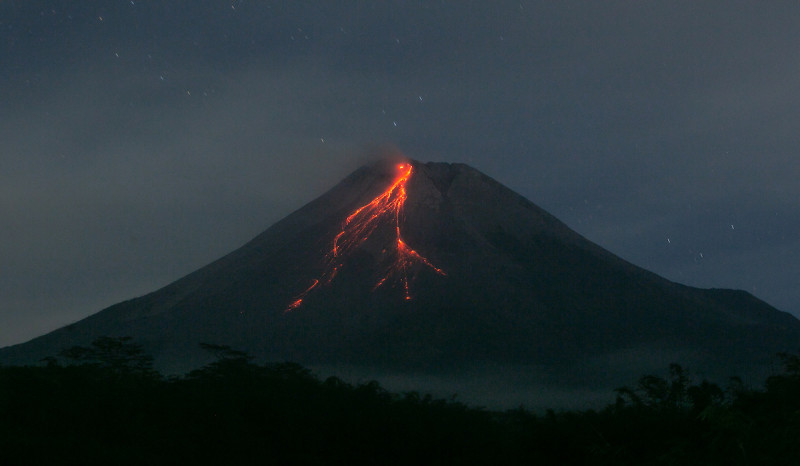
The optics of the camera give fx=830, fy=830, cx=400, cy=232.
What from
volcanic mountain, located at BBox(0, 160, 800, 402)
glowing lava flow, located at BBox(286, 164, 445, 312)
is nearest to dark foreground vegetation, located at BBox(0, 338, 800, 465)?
volcanic mountain, located at BBox(0, 160, 800, 402)

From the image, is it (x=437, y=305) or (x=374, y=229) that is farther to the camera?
(x=374, y=229)

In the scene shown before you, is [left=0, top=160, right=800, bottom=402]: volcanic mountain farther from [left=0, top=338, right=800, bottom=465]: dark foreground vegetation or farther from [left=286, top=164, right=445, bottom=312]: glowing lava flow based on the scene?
[left=0, top=338, right=800, bottom=465]: dark foreground vegetation

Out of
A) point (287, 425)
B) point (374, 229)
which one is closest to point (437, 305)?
point (374, 229)

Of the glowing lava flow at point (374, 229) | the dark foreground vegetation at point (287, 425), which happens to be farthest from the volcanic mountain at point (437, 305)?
the dark foreground vegetation at point (287, 425)

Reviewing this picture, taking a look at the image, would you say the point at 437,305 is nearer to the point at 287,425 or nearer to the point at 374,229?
the point at 374,229

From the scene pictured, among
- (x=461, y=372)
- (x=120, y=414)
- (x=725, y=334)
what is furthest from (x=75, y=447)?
(x=725, y=334)

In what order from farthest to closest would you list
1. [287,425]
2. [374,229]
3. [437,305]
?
[374,229] → [437,305] → [287,425]
